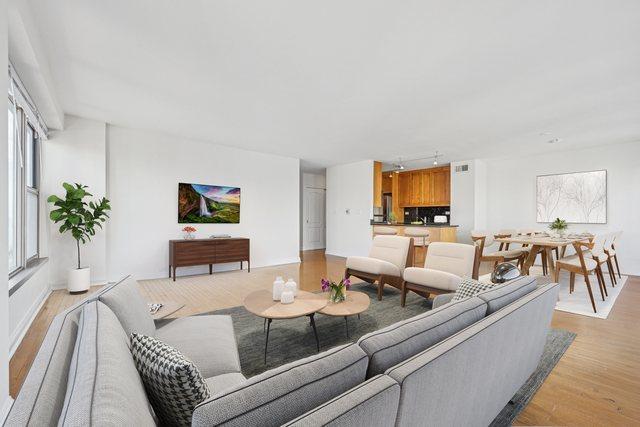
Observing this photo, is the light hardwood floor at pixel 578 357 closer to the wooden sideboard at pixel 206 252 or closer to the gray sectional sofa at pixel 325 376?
the wooden sideboard at pixel 206 252

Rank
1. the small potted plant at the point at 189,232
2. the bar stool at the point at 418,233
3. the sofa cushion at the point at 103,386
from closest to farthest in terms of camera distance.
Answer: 1. the sofa cushion at the point at 103,386
2. the small potted plant at the point at 189,232
3. the bar stool at the point at 418,233

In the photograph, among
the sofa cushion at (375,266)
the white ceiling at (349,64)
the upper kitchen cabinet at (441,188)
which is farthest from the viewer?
the upper kitchen cabinet at (441,188)

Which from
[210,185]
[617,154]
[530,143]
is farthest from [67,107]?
[617,154]

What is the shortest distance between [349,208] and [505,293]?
6.43 metres

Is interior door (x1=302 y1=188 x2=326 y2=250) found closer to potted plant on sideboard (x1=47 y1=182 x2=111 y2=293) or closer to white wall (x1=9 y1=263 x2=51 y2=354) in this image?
potted plant on sideboard (x1=47 y1=182 x2=111 y2=293)

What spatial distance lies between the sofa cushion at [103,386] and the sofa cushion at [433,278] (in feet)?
9.89

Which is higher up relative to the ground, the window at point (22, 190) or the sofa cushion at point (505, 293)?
the window at point (22, 190)

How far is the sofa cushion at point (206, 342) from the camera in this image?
1.49 meters

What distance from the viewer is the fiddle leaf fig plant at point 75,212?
4.02m

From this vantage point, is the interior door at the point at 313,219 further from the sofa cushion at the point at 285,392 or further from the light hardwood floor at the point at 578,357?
the sofa cushion at the point at 285,392

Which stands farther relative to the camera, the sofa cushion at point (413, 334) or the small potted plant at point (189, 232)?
the small potted plant at point (189, 232)

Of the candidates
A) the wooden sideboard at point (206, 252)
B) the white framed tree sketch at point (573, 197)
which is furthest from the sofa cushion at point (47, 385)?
the white framed tree sketch at point (573, 197)

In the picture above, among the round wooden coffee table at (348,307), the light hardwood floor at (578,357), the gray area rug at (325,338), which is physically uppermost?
the round wooden coffee table at (348,307)

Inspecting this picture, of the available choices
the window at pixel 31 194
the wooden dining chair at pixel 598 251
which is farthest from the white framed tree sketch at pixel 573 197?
the window at pixel 31 194
